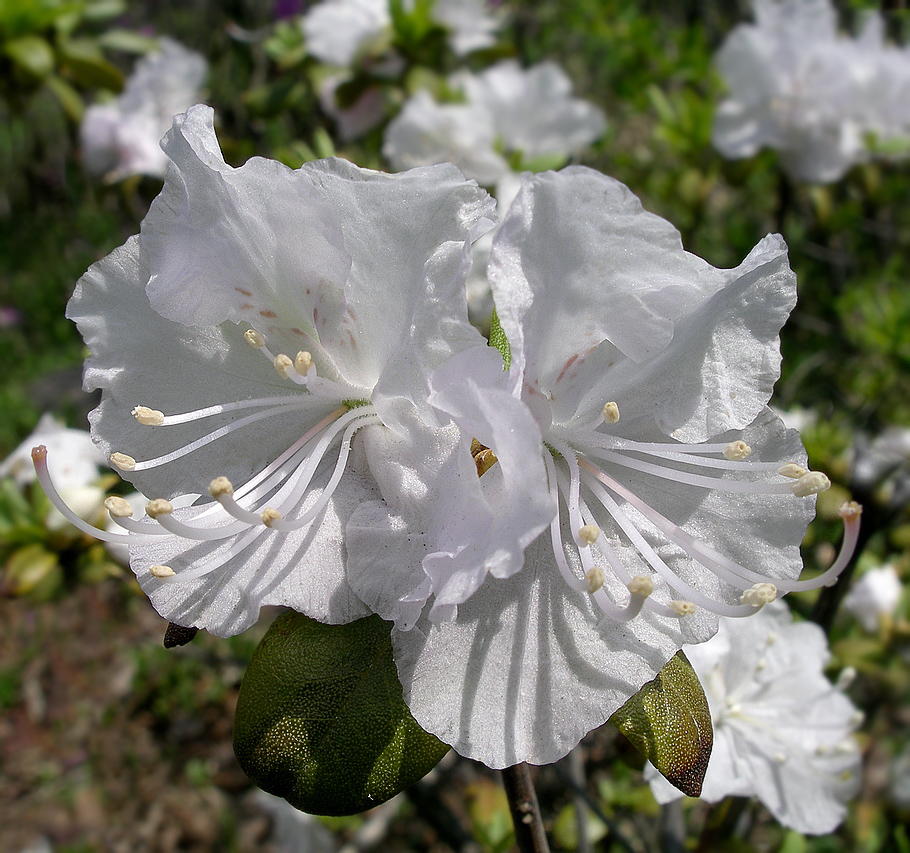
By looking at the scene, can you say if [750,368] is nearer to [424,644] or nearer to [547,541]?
[547,541]

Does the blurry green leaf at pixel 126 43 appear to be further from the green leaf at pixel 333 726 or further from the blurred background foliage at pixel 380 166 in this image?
the green leaf at pixel 333 726

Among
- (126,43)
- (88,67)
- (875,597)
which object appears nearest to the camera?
(875,597)

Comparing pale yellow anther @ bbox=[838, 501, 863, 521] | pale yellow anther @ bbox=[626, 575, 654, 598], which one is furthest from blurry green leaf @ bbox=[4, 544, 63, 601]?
pale yellow anther @ bbox=[838, 501, 863, 521]

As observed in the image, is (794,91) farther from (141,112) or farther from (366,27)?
(141,112)

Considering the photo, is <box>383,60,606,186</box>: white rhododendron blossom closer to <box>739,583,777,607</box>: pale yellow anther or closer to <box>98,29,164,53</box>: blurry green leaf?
<box>98,29,164,53</box>: blurry green leaf

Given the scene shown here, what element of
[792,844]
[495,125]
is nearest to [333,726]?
[792,844]

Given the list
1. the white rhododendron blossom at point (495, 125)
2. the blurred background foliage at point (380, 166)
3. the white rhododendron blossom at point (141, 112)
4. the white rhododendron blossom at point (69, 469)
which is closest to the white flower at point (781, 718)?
the blurred background foliage at point (380, 166)
